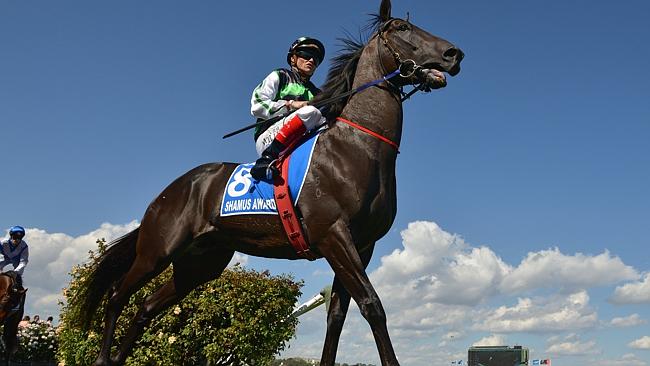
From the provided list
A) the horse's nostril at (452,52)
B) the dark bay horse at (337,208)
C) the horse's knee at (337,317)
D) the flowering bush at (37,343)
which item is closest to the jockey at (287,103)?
the dark bay horse at (337,208)

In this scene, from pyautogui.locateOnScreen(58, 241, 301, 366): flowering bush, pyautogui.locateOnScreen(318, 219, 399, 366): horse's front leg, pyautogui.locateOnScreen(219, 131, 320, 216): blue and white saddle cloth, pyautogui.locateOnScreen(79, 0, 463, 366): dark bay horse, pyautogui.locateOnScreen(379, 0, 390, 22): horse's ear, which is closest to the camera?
pyautogui.locateOnScreen(318, 219, 399, 366): horse's front leg

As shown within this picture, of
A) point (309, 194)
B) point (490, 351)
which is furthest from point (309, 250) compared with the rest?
point (490, 351)

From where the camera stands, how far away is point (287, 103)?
225 inches

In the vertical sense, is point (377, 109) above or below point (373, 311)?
above

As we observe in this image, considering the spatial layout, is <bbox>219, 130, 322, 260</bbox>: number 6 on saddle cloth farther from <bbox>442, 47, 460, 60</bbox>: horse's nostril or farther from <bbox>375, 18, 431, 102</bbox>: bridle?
<bbox>442, 47, 460, 60</bbox>: horse's nostril

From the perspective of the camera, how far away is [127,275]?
644 centimetres

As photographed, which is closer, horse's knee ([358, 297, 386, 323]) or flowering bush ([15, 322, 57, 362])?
horse's knee ([358, 297, 386, 323])

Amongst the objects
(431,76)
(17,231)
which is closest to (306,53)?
(431,76)

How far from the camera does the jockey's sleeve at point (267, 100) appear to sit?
5766 millimetres

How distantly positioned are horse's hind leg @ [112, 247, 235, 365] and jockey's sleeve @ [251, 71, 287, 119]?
1.43 meters

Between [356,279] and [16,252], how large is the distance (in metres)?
8.83

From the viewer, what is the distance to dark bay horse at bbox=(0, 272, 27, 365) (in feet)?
37.9

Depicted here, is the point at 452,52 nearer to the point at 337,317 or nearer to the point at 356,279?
the point at 356,279

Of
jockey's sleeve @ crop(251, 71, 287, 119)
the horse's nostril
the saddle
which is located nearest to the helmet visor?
jockey's sleeve @ crop(251, 71, 287, 119)
